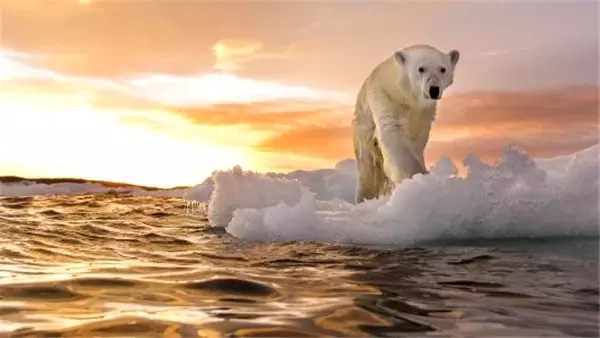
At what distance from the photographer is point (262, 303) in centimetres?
392

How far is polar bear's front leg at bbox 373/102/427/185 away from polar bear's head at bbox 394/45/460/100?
52cm

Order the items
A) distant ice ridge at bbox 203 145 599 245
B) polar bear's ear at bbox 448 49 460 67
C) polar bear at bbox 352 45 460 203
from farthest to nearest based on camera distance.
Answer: polar bear's ear at bbox 448 49 460 67 → polar bear at bbox 352 45 460 203 → distant ice ridge at bbox 203 145 599 245

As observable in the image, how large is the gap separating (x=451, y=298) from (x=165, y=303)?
167cm

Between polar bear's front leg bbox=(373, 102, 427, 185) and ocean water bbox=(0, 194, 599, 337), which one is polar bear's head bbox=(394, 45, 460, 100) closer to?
polar bear's front leg bbox=(373, 102, 427, 185)

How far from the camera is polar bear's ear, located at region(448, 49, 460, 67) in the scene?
8.81 metres

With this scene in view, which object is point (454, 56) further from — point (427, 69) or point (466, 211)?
point (466, 211)

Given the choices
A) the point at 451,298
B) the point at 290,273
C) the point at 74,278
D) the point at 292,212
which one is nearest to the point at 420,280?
the point at 451,298

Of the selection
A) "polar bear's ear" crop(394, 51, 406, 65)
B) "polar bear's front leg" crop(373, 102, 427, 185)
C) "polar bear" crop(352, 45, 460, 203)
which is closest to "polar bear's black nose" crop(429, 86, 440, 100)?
"polar bear" crop(352, 45, 460, 203)

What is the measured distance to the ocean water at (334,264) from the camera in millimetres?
3449

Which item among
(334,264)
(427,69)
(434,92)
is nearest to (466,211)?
(434,92)

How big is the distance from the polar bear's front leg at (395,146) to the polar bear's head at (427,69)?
515 mm

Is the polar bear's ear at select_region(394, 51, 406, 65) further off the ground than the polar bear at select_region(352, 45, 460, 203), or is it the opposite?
the polar bear's ear at select_region(394, 51, 406, 65)

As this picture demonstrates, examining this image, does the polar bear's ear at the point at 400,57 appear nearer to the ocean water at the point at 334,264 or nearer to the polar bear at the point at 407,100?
the polar bear at the point at 407,100

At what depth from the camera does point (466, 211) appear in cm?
708
